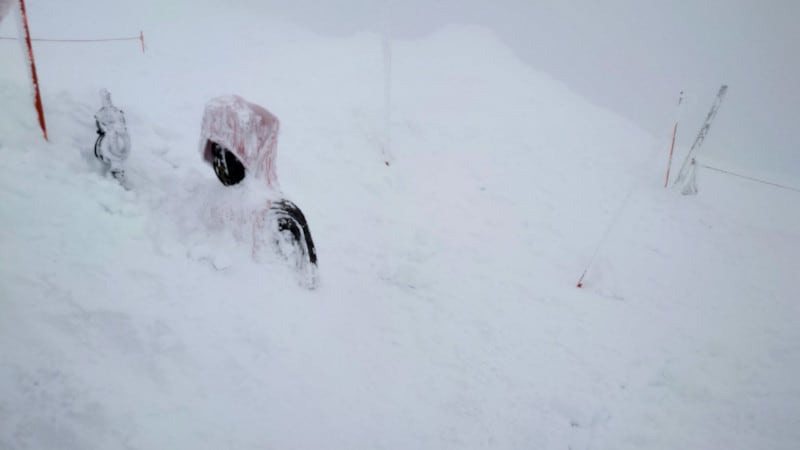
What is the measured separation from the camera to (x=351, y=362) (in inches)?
152

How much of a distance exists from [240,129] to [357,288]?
2.38 meters

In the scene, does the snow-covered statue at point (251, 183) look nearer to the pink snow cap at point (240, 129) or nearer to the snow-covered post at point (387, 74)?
the pink snow cap at point (240, 129)

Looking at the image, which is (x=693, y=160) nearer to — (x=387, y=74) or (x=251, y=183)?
(x=387, y=74)

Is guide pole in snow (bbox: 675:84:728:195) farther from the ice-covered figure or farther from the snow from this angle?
the ice-covered figure

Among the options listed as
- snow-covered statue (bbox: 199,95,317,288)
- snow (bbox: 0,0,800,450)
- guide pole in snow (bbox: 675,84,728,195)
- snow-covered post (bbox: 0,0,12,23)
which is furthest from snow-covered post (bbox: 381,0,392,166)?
guide pole in snow (bbox: 675,84,728,195)

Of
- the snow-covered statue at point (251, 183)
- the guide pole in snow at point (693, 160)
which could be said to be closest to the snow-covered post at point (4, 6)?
the snow-covered statue at point (251, 183)

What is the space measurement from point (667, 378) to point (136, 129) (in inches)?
309

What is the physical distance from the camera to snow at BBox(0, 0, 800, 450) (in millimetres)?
2742

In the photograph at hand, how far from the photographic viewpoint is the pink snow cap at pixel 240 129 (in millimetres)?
3688

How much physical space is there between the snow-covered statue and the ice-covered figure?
79cm

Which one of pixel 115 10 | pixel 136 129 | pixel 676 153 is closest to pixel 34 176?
pixel 136 129

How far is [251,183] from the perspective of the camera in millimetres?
4086

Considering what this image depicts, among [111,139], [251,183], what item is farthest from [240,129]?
[111,139]

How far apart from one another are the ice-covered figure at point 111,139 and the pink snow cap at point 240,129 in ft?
2.67
